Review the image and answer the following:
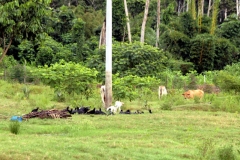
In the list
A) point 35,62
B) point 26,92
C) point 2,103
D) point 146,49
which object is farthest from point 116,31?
point 2,103

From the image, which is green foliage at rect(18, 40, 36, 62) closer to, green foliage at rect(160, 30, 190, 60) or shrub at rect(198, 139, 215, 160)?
green foliage at rect(160, 30, 190, 60)

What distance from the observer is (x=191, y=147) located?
29.1 ft

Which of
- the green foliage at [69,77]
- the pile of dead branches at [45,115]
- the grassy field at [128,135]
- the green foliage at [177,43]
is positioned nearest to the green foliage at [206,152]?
the grassy field at [128,135]

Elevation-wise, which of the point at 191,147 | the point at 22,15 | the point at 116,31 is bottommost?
the point at 191,147

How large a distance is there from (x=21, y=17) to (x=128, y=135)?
4575 mm

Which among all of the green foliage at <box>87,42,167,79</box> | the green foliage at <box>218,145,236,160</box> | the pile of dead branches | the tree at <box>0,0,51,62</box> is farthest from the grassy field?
the green foliage at <box>87,42,167,79</box>

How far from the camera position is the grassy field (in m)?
7.35

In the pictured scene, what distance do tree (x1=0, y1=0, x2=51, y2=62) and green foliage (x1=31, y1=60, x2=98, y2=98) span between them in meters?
4.85

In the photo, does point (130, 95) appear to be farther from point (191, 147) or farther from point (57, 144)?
point (57, 144)

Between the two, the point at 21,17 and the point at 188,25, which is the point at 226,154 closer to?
the point at 21,17

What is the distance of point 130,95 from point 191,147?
29.3 ft

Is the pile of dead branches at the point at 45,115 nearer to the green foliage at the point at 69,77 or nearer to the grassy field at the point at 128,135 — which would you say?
the grassy field at the point at 128,135

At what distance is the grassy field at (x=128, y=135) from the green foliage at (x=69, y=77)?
1267mm

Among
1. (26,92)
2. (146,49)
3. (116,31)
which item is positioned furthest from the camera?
(116,31)
